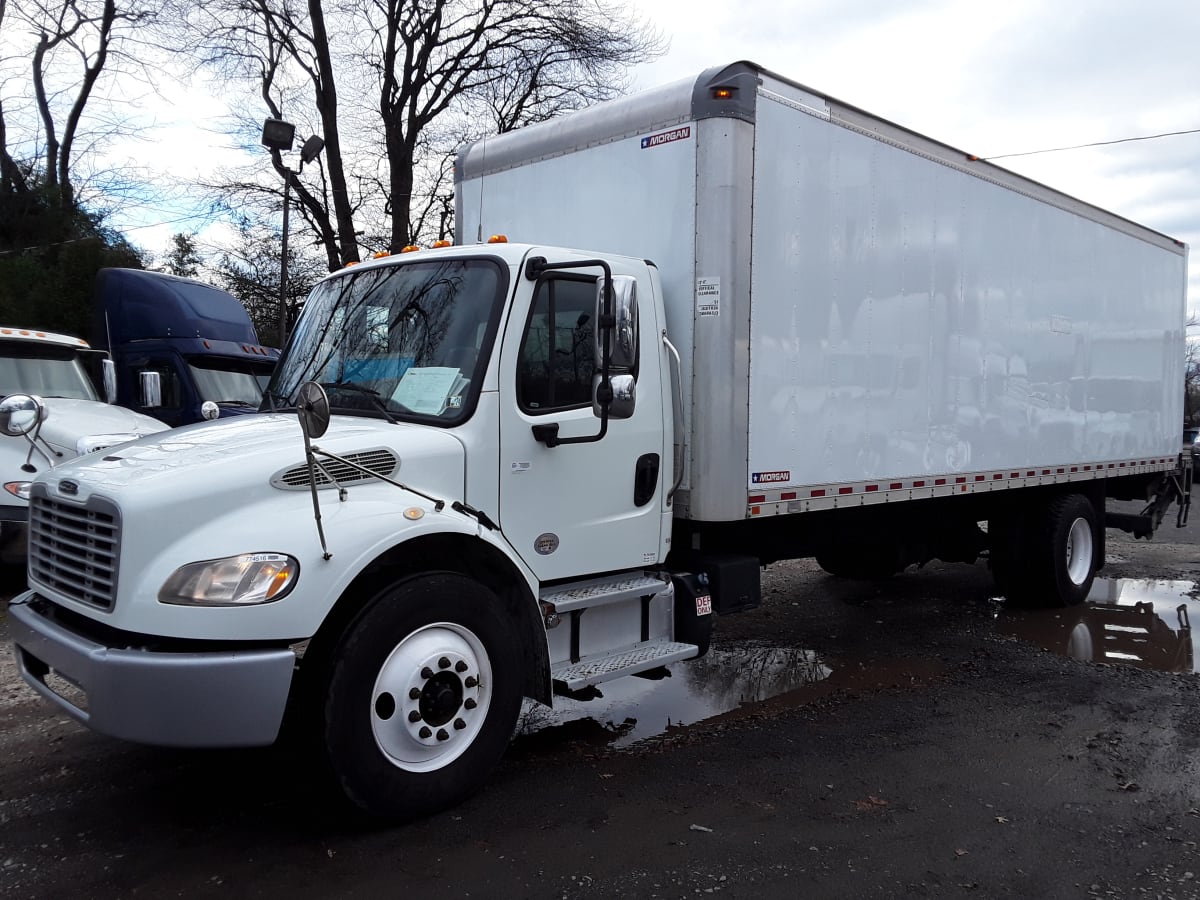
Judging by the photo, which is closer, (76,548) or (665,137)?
(76,548)

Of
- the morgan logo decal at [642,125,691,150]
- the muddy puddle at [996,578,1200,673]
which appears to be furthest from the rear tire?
the morgan logo decal at [642,125,691,150]

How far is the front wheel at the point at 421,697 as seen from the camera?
363 cm

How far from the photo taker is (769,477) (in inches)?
207

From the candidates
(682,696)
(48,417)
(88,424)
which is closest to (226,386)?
(88,424)

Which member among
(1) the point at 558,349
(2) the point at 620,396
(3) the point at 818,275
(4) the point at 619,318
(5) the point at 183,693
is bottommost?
(5) the point at 183,693

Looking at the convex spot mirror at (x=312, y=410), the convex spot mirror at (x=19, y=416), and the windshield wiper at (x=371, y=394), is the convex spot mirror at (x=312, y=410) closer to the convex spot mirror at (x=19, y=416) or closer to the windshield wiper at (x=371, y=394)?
the windshield wiper at (x=371, y=394)

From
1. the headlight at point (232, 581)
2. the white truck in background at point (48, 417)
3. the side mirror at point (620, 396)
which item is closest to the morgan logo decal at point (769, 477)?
the side mirror at point (620, 396)

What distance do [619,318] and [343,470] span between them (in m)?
1.36

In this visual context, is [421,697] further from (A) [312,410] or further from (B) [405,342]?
(B) [405,342]

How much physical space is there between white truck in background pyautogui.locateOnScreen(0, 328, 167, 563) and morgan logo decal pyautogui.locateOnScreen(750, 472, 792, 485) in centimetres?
481

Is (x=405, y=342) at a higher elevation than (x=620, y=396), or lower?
higher

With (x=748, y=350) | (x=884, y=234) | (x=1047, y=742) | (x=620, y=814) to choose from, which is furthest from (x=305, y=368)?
(x=1047, y=742)

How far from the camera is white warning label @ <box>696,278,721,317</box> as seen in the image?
4.96 metres

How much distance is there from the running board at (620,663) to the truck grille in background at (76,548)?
196cm
